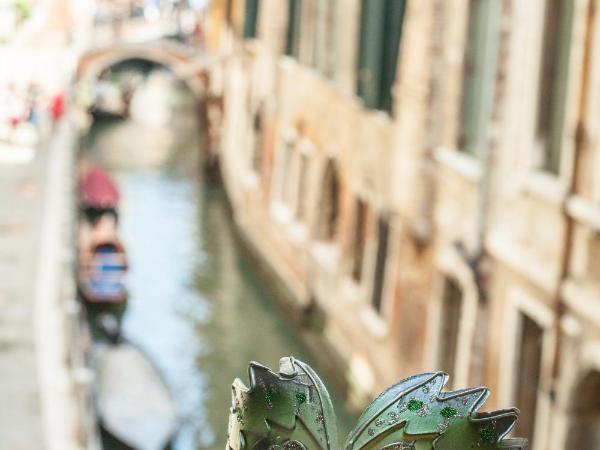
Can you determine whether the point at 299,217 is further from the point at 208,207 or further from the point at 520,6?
the point at 520,6

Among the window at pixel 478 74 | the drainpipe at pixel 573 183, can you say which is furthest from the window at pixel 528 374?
the window at pixel 478 74

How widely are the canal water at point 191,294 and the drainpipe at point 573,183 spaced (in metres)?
4.21

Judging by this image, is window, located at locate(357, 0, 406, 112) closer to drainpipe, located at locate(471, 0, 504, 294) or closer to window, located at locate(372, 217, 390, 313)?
window, located at locate(372, 217, 390, 313)

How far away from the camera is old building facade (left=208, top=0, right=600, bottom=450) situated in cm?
792

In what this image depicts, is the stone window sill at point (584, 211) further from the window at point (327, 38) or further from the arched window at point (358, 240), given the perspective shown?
the window at point (327, 38)

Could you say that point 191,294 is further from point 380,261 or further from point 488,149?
point 488,149

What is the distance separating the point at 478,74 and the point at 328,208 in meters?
5.74

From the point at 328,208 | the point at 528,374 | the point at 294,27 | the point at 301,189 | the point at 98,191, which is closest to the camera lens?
the point at 528,374

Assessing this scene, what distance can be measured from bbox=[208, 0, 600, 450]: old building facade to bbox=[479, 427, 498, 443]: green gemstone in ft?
18.4

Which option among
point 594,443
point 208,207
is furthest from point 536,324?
point 208,207

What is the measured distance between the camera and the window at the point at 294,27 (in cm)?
1723

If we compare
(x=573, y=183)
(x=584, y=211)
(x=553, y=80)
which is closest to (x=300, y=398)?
(x=584, y=211)

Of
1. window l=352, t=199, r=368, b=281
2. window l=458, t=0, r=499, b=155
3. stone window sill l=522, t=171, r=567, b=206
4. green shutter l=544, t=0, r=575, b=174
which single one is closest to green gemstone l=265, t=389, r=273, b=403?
stone window sill l=522, t=171, r=567, b=206

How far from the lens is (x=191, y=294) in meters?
17.6
